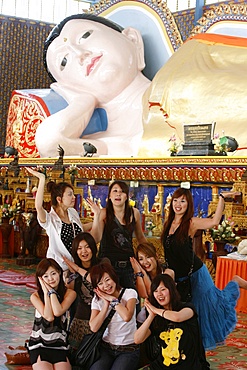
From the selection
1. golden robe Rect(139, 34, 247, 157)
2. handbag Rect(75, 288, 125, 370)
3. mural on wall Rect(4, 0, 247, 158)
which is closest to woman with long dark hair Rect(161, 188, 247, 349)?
handbag Rect(75, 288, 125, 370)

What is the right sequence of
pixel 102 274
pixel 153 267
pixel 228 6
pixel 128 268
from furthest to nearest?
pixel 228 6 → pixel 128 268 → pixel 153 267 → pixel 102 274

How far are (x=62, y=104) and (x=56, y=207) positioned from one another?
333 inches

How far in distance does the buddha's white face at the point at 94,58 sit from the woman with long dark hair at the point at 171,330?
9129mm

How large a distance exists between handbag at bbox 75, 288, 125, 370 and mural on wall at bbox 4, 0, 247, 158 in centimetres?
651

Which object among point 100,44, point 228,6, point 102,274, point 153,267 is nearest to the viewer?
point 102,274

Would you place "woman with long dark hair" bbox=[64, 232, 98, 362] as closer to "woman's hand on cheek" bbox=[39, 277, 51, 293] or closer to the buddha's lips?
Answer: "woman's hand on cheek" bbox=[39, 277, 51, 293]

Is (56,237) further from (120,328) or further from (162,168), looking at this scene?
(162,168)

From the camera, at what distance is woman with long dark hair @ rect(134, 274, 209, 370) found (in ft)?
12.6

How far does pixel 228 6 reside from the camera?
12023mm

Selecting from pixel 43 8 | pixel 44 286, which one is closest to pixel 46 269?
pixel 44 286

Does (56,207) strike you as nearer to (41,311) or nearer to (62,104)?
(41,311)

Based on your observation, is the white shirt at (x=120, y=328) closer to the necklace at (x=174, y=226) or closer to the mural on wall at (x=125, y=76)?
the necklace at (x=174, y=226)

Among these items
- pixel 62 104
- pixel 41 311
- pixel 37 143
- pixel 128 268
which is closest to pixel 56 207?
pixel 128 268

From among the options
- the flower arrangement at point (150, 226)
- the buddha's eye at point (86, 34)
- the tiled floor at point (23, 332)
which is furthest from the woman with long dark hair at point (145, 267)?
the buddha's eye at point (86, 34)
